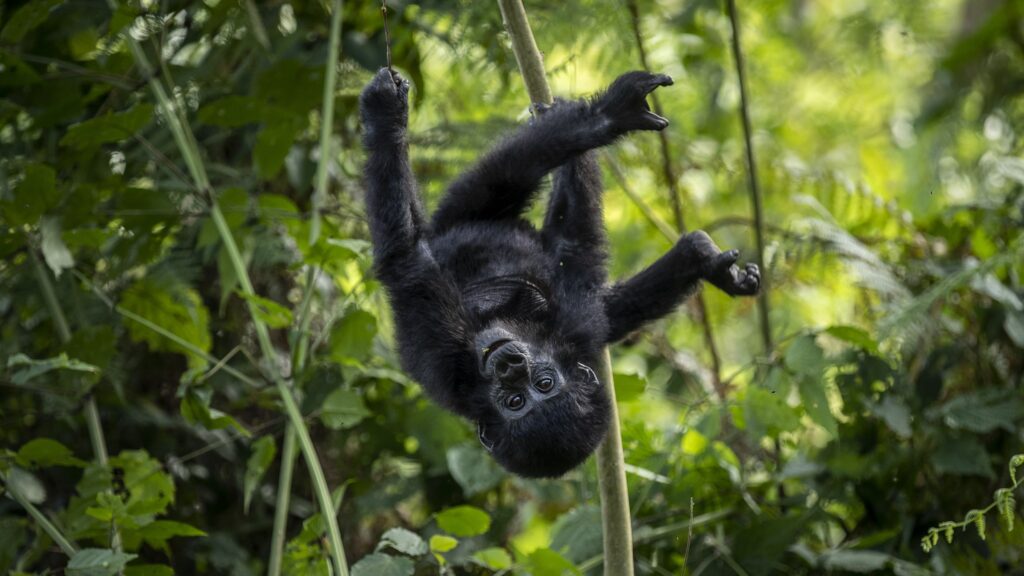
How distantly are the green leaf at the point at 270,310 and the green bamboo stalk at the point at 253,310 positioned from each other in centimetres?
1

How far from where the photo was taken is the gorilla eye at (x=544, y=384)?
3.24m

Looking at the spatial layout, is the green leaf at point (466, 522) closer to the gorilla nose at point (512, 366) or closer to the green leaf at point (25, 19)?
the gorilla nose at point (512, 366)

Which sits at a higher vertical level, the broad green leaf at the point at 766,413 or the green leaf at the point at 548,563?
the green leaf at the point at 548,563

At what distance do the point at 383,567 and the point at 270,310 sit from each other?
0.95 metres

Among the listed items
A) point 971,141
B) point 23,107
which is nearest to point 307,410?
point 23,107

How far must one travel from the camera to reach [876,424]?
448 cm

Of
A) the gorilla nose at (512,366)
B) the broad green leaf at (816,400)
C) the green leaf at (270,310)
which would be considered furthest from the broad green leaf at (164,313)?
the broad green leaf at (816,400)

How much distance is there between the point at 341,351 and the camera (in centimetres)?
362

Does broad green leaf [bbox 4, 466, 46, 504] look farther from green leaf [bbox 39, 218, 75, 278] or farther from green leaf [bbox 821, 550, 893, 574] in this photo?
green leaf [bbox 821, 550, 893, 574]

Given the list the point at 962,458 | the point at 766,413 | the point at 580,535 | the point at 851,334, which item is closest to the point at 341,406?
the point at 580,535

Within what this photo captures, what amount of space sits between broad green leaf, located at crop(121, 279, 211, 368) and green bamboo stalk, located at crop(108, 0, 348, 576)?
336 millimetres

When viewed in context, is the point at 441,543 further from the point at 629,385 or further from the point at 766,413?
the point at 766,413

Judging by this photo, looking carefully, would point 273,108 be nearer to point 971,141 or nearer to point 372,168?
point 372,168

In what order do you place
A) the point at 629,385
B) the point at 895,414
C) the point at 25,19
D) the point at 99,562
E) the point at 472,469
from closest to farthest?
1. the point at 99,562
2. the point at 25,19
3. the point at 629,385
4. the point at 895,414
5. the point at 472,469
